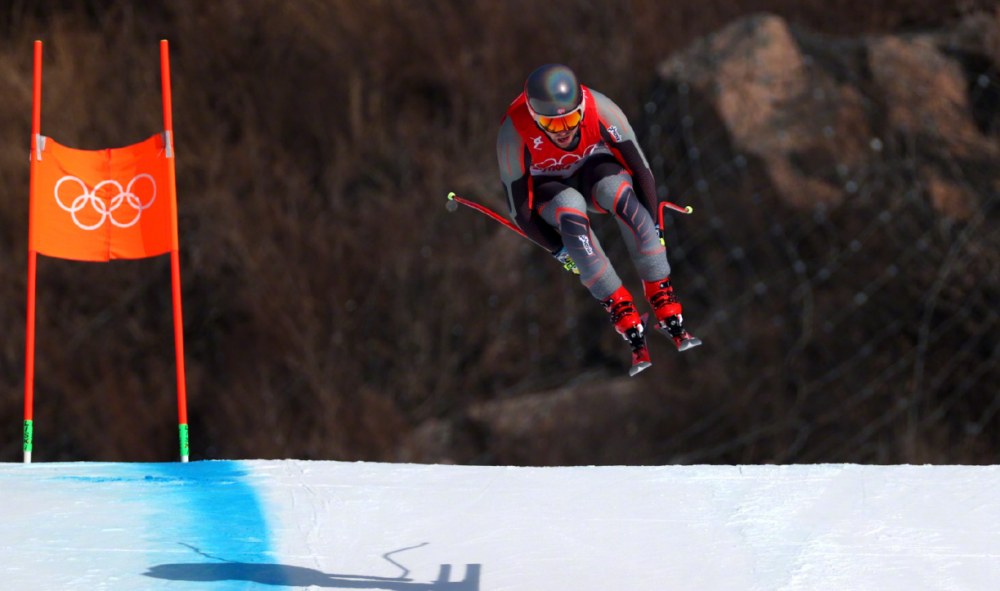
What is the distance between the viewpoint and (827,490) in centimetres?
474

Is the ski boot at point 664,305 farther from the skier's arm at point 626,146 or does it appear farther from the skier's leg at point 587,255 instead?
the skier's arm at point 626,146

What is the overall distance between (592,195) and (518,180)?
239 millimetres

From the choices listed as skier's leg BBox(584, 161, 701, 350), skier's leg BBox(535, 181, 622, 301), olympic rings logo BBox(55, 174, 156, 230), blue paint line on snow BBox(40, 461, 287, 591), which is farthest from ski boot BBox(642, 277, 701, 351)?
olympic rings logo BBox(55, 174, 156, 230)

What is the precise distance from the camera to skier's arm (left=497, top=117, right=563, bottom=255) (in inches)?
136

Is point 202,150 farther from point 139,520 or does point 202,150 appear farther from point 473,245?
point 139,520

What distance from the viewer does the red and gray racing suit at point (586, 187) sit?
→ 3.46 metres

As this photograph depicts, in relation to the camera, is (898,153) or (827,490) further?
(898,153)

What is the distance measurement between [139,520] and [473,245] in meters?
6.34

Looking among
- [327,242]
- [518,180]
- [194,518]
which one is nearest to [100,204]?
[194,518]

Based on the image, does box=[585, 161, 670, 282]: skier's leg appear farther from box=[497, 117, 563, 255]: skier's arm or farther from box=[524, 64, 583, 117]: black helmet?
box=[524, 64, 583, 117]: black helmet

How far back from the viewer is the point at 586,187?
140 inches

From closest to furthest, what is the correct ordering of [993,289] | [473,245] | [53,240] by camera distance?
[53,240]
[993,289]
[473,245]

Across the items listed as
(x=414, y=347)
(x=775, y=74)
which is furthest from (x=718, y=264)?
(x=414, y=347)

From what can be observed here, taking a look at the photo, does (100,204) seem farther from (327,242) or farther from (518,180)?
(327,242)
